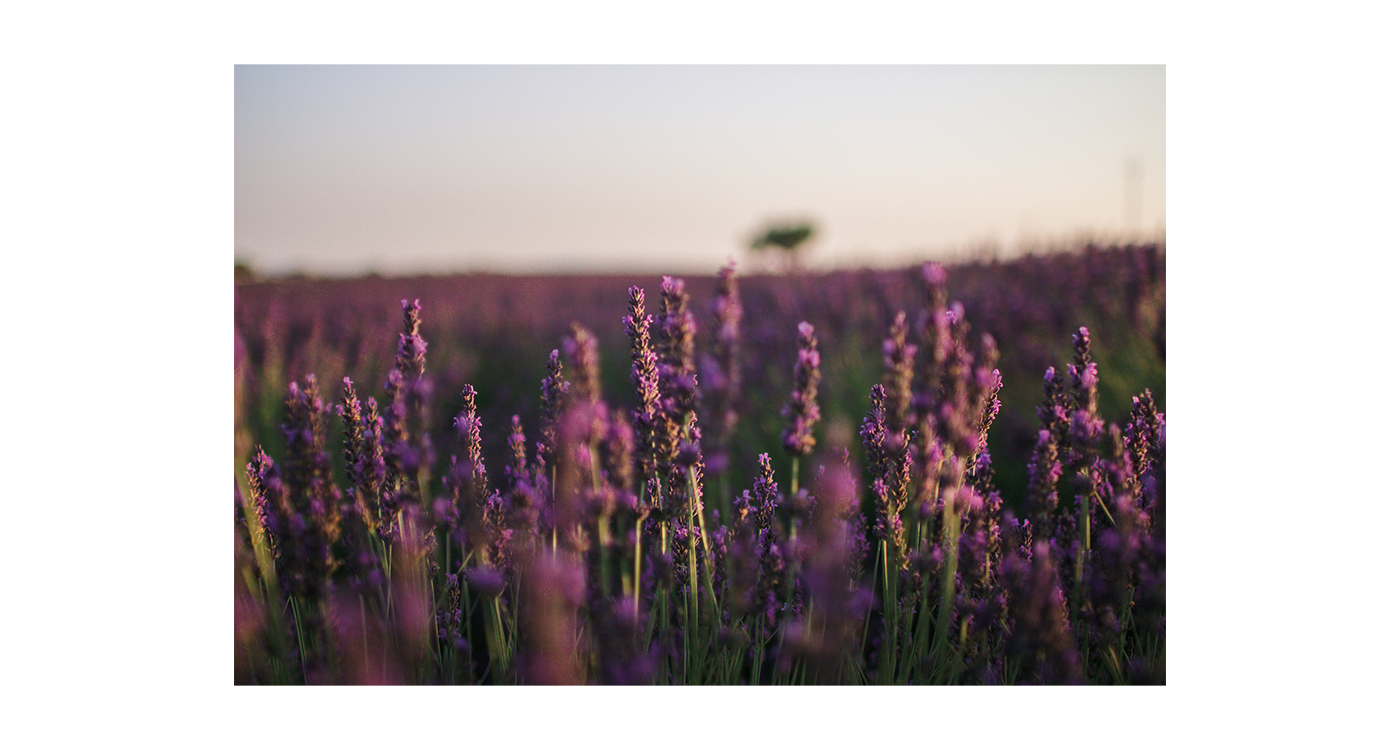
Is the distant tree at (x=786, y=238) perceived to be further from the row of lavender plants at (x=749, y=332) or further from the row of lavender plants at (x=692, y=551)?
the row of lavender plants at (x=692, y=551)

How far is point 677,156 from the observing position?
2.14 meters

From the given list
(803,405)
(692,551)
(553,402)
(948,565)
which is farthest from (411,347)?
(948,565)

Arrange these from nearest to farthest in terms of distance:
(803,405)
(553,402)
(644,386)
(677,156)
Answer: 1. (803,405)
2. (644,386)
3. (553,402)
4. (677,156)

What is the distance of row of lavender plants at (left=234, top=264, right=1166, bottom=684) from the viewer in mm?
1779

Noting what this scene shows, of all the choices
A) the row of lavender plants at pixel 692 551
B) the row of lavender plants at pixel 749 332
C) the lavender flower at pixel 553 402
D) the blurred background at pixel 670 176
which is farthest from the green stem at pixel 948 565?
the lavender flower at pixel 553 402

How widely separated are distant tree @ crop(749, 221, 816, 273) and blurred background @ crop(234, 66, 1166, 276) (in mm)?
21

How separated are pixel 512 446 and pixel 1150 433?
1817 mm

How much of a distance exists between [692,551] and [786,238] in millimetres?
985

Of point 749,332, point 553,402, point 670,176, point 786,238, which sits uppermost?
point 670,176

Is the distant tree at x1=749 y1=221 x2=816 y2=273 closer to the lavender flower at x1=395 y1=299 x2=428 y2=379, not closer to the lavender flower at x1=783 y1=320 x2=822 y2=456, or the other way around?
the lavender flower at x1=783 y1=320 x2=822 y2=456

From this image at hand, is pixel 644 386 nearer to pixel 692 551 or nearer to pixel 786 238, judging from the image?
pixel 692 551
